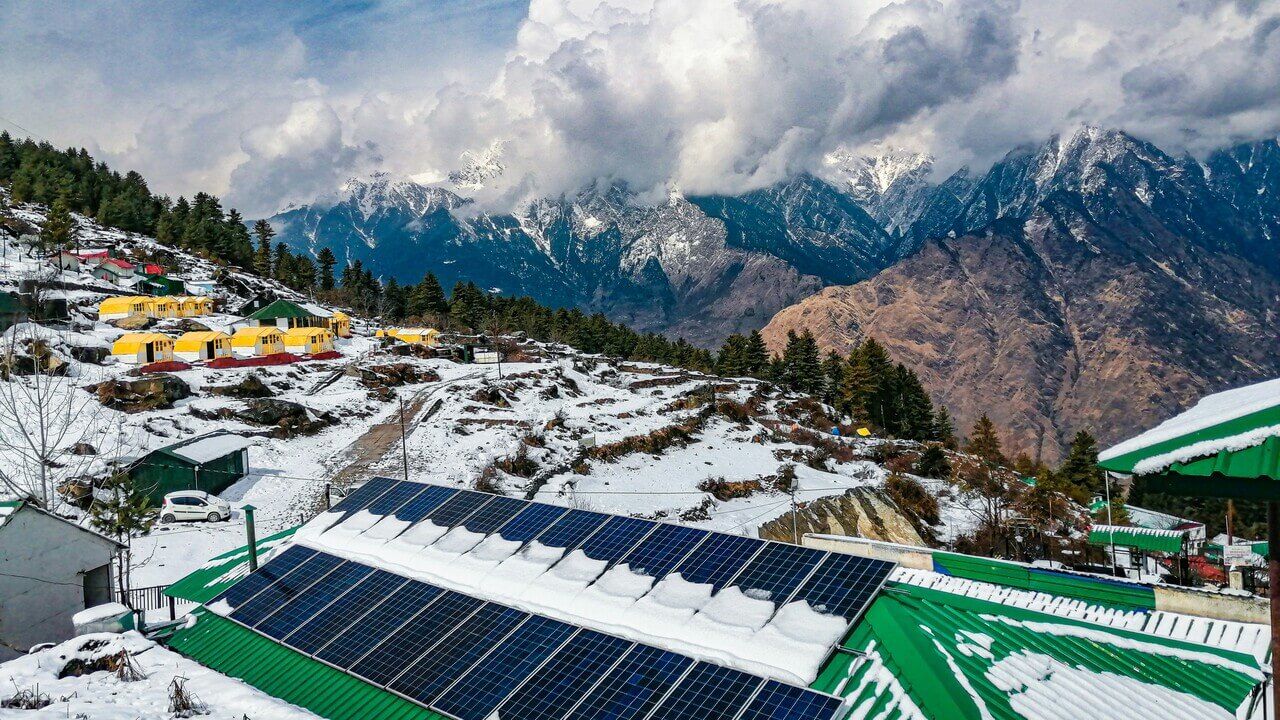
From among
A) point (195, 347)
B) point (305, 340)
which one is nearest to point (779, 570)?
point (195, 347)

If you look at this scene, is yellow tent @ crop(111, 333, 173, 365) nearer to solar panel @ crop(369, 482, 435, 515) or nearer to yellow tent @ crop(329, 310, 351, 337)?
yellow tent @ crop(329, 310, 351, 337)

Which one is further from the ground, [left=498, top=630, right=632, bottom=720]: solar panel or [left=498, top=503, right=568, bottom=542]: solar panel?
[left=498, top=503, right=568, bottom=542]: solar panel

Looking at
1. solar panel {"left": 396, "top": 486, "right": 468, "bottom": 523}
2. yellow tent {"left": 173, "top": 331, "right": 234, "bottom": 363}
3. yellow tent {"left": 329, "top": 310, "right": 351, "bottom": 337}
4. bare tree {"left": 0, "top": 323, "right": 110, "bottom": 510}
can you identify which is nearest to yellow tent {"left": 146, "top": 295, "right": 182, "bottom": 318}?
yellow tent {"left": 173, "top": 331, "right": 234, "bottom": 363}

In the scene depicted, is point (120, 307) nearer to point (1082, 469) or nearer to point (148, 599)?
point (148, 599)

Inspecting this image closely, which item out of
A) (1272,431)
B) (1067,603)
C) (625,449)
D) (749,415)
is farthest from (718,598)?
(749,415)

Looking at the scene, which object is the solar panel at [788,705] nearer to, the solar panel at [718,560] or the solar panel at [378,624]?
the solar panel at [718,560]
